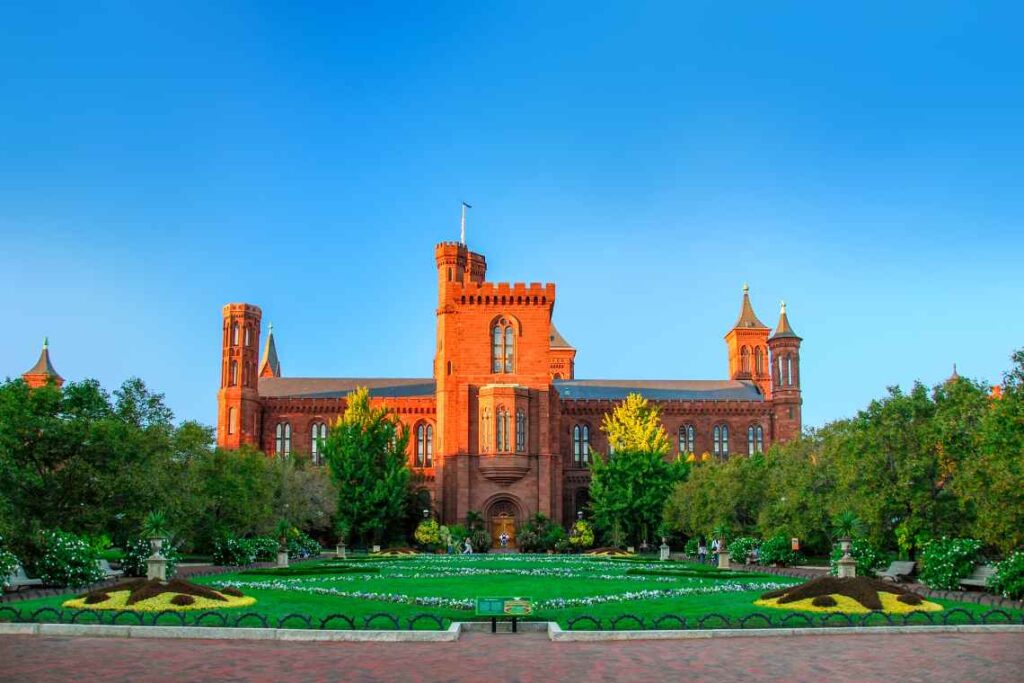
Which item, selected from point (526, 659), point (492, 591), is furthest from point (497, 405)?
point (526, 659)

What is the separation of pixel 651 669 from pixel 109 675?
711 cm

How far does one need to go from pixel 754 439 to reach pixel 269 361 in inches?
2126

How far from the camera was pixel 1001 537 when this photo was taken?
2586cm

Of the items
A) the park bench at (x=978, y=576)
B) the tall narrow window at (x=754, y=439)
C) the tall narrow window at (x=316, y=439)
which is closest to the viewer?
the park bench at (x=978, y=576)

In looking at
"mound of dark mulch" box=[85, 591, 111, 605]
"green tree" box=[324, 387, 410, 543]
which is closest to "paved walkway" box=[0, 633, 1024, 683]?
"mound of dark mulch" box=[85, 591, 111, 605]

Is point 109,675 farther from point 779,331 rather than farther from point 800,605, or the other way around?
point 779,331

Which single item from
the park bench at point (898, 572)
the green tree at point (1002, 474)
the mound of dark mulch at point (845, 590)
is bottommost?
the park bench at point (898, 572)

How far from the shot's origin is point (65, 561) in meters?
26.6

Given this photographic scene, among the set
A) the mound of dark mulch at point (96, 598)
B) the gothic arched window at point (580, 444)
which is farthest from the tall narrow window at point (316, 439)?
the mound of dark mulch at point (96, 598)

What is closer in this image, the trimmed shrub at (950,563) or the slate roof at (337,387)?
the trimmed shrub at (950,563)

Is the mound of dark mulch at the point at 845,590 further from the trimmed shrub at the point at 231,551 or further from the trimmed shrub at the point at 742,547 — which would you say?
the trimmed shrub at the point at 231,551

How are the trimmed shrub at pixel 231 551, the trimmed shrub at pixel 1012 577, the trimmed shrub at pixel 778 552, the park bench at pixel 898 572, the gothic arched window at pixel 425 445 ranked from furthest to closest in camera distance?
the gothic arched window at pixel 425 445, the trimmed shrub at pixel 231 551, the trimmed shrub at pixel 778 552, the park bench at pixel 898 572, the trimmed shrub at pixel 1012 577

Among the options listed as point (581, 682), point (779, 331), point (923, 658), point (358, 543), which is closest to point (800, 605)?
point (923, 658)

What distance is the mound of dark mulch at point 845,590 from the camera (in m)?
20.6
